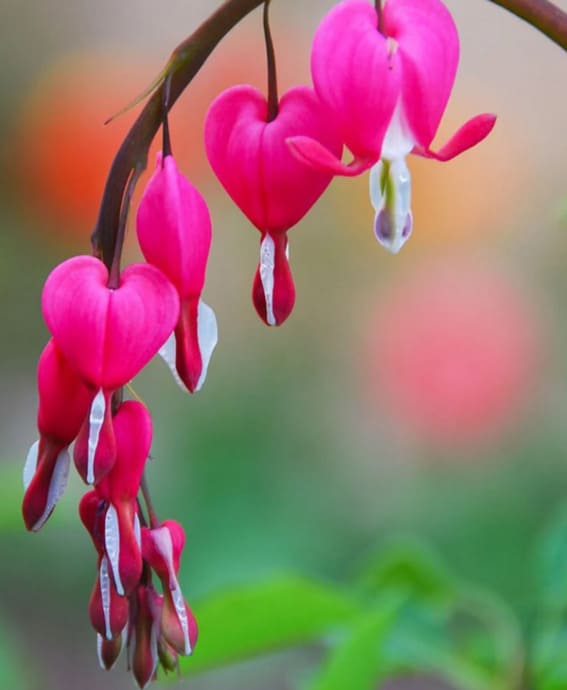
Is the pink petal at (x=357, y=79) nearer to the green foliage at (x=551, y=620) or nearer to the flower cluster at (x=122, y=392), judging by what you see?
the flower cluster at (x=122, y=392)

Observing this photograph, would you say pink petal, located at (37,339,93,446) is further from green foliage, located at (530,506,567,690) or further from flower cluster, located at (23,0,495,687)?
green foliage, located at (530,506,567,690)

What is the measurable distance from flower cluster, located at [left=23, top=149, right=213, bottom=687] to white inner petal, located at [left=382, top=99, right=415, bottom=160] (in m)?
0.13

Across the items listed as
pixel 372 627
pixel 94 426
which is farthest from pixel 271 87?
pixel 372 627

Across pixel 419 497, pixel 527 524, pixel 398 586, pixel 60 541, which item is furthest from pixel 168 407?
pixel 398 586

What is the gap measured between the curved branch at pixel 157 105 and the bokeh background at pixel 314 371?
7.90 feet

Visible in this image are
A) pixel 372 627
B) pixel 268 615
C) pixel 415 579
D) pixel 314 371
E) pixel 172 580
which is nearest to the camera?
pixel 172 580

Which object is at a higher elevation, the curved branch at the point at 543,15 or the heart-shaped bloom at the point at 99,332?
the curved branch at the point at 543,15

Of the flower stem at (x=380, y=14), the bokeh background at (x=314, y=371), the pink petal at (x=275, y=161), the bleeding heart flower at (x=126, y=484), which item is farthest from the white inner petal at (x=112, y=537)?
the bokeh background at (x=314, y=371)

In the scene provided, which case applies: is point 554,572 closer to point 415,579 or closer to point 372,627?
point 415,579

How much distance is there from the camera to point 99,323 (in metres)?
0.81

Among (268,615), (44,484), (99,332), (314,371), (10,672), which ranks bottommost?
(10,672)

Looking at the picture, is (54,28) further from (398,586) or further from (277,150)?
(277,150)

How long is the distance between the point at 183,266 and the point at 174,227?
27mm

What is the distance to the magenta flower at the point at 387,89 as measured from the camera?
82cm
